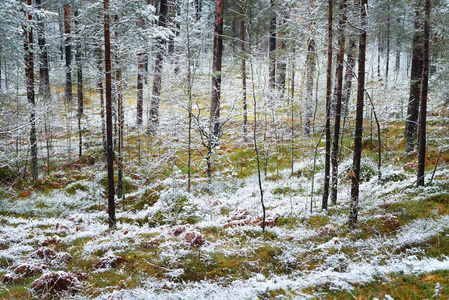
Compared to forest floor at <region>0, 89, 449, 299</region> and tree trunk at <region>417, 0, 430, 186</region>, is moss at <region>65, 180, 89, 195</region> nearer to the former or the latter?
forest floor at <region>0, 89, 449, 299</region>

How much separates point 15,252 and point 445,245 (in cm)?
1144

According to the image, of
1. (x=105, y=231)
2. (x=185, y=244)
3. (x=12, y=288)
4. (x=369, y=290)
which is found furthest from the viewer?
(x=105, y=231)

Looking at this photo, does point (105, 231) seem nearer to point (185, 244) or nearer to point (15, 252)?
point (15, 252)

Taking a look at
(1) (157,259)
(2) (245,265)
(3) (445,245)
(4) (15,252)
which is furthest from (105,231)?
(3) (445,245)

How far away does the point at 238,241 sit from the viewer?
796 centimetres

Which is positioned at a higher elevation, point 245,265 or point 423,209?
point 423,209

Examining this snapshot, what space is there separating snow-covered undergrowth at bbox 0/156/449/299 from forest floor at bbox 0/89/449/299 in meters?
0.03

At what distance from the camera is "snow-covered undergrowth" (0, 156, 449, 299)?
5605 mm

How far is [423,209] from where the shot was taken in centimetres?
816

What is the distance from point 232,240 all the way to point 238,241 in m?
0.20

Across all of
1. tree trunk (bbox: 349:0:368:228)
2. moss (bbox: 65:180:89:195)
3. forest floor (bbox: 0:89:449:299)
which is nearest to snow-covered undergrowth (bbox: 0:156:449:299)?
forest floor (bbox: 0:89:449:299)

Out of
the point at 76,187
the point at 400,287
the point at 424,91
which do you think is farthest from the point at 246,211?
the point at 76,187

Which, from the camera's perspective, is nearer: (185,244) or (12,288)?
(12,288)

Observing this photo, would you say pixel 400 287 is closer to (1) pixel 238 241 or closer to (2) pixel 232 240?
(1) pixel 238 241
